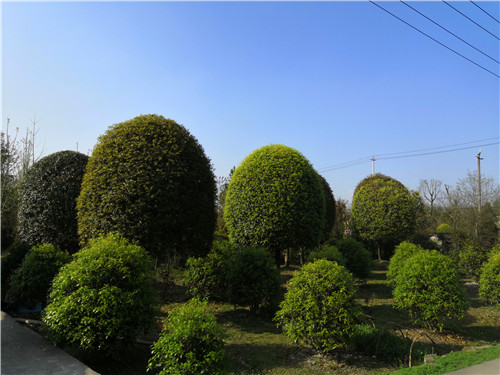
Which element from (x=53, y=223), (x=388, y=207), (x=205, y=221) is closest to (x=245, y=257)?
(x=205, y=221)

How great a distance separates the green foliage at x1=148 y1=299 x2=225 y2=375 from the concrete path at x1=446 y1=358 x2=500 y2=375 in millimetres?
3162

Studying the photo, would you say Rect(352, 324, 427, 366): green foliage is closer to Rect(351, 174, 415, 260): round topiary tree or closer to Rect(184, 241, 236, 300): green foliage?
Rect(184, 241, 236, 300): green foliage

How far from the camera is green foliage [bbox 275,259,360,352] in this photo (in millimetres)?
5188

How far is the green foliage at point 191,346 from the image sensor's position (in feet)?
12.8

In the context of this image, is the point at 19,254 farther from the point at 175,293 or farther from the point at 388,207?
the point at 388,207

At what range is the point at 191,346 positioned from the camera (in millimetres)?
4066

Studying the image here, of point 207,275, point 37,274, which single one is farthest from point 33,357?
point 207,275

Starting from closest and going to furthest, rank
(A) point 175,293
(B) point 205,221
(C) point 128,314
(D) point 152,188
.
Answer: (C) point 128,314
(D) point 152,188
(B) point 205,221
(A) point 175,293

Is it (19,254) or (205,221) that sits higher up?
(205,221)

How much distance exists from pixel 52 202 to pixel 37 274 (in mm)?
2042

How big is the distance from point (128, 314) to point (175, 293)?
13.8 feet

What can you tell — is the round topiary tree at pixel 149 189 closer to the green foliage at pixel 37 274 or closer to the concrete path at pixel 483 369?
the green foliage at pixel 37 274

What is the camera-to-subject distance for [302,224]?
890 centimetres

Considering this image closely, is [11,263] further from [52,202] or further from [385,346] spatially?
[385,346]
